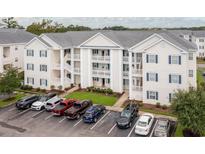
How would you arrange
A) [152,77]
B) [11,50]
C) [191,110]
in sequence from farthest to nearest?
[11,50] → [152,77] → [191,110]

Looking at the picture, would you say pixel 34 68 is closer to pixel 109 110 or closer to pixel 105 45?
pixel 105 45

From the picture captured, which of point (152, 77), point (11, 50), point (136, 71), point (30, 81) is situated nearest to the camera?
point (152, 77)

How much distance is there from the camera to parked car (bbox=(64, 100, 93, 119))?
1185 inches

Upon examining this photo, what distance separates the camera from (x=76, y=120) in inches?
1188

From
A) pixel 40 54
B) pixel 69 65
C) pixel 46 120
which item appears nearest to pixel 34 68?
pixel 40 54

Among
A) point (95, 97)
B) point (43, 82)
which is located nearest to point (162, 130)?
point (95, 97)

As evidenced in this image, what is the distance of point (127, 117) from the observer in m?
28.5

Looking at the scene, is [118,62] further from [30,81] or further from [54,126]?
[54,126]

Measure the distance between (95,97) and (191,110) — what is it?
722 inches

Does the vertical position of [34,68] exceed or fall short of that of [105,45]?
it falls short

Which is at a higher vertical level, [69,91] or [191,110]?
[69,91]

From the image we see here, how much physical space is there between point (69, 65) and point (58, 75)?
264 centimetres

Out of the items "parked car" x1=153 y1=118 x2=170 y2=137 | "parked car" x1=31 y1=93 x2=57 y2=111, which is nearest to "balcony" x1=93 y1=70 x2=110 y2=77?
"parked car" x1=31 y1=93 x2=57 y2=111

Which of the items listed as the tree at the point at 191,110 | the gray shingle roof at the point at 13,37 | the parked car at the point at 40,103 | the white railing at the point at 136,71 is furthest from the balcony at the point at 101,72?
the gray shingle roof at the point at 13,37
